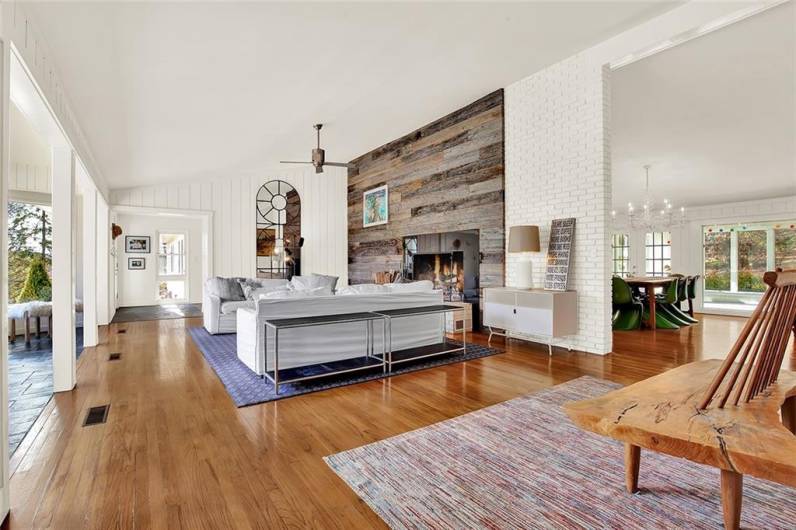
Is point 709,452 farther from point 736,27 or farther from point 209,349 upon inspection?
point 209,349

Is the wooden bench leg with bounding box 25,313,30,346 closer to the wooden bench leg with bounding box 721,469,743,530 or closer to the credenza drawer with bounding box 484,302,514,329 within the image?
the credenza drawer with bounding box 484,302,514,329

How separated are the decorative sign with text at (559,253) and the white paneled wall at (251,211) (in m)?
5.65

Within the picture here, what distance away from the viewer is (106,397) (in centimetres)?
316

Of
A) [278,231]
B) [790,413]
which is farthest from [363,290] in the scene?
[278,231]

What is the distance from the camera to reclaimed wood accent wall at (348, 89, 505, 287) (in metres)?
5.66

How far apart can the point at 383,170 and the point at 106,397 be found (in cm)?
623

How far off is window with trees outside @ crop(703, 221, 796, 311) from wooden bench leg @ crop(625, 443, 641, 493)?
8.93m

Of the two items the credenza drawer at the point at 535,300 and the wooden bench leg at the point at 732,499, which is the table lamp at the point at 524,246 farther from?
the wooden bench leg at the point at 732,499

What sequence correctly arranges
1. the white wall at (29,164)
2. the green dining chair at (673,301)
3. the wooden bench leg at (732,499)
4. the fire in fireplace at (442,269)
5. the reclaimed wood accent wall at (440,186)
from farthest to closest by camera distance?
the green dining chair at (673,301) → the fire in fireplace at (442,269) → the reclaimed wood accent wall at (440,186) → the white wall at (29,164) → the wooden bench leg at (732,499)

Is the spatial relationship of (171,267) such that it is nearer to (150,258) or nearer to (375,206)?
(150,258)

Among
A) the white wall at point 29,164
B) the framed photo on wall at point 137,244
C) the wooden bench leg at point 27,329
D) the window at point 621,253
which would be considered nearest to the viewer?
the wooden bench leg at point 27,329

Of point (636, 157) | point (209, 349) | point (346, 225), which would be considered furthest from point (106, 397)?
point (636, 157)

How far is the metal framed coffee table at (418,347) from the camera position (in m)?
3.90

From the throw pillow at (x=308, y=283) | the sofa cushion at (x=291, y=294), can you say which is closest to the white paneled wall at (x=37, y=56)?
the sofa cushion at (x=291, y=294)
